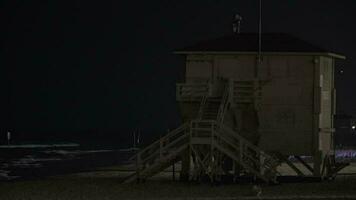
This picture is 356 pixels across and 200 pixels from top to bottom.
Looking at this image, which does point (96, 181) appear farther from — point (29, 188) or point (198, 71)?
point (198, 71)

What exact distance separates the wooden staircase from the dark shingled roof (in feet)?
6.48

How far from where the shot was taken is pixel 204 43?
38.7 meters

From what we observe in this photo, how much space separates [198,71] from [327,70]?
623 centimetres

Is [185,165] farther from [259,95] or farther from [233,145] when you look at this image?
[259,95]

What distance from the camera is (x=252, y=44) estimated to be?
38375 millimetres

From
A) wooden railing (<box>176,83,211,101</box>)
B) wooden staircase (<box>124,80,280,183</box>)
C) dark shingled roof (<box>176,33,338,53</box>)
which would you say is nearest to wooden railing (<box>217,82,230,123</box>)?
wooden staircase (<box>124,80,280,183</box>)

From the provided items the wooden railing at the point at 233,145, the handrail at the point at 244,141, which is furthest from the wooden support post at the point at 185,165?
the handrail at the point at 244,141

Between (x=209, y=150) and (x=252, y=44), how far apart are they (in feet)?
18.9

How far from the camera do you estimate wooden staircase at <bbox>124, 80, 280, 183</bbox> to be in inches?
1390

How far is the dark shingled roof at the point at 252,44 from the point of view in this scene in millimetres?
37531

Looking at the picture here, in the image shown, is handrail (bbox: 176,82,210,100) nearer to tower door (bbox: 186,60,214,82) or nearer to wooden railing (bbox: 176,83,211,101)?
wooden railing (bbox: 176,83,211,101)

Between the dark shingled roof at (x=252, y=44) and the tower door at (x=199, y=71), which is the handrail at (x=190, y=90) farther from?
the dark shingled roof at (x=252, y=44)

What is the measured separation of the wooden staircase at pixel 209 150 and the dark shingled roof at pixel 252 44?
6.48ft

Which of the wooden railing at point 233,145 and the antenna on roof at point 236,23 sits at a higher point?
the antenna on roof at point 236,23
